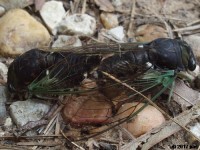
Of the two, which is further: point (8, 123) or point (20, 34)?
point (20, 34)

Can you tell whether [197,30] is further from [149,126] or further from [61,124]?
[61,124]

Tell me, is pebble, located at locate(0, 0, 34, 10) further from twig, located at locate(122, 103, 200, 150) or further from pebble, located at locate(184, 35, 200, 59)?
twig, located at locate(122, 103, 200, 150)

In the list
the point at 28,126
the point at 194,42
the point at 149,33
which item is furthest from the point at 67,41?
the point at 194,42

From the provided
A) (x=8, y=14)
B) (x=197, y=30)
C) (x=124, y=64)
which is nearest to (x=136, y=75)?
(x=124, y=64)

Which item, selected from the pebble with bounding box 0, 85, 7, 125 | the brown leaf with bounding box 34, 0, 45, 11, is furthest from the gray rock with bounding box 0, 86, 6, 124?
the brown leaf with bounding box 34, 0, 45, 11

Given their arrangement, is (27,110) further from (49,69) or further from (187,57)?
(187,57)

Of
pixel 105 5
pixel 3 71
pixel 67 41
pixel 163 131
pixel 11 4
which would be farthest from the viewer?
pixel 105 5

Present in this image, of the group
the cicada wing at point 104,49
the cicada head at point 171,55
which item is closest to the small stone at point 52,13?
the cicada wing at point 104,49

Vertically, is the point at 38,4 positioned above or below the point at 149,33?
above
